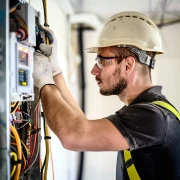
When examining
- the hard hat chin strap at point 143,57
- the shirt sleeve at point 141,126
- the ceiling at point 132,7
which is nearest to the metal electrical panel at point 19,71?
the shirt sleeve at point 141,126

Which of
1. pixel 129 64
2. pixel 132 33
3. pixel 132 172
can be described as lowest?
pixel 132 172

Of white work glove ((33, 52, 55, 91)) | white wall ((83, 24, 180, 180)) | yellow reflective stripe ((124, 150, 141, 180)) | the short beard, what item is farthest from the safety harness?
white wall ((83, 24, 180, 180))

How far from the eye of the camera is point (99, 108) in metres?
2.60

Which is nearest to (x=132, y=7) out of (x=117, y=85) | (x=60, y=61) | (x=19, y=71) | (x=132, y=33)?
(x=60, y=61)

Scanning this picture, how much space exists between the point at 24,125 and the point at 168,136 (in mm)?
556

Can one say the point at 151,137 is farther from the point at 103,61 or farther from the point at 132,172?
the point at 103,61

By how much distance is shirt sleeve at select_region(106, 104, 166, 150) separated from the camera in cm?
85

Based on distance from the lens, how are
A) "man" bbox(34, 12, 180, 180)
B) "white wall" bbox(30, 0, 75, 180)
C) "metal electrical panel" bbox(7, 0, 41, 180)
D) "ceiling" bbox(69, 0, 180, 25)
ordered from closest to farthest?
"metal electrical panel" bbox(7, 0, 41, 180) → "man" bbox(34, 12, 180, 180) → "white wall" bbox(30, 0, 75, 180) → "ceiling" bbox(69, 0, 180, 25)

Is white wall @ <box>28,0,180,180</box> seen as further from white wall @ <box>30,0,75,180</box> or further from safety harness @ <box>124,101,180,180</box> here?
safety harness @ <box>124,101,180,180</box>

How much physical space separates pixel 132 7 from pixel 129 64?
136 cm

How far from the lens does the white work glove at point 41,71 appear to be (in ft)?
2.93

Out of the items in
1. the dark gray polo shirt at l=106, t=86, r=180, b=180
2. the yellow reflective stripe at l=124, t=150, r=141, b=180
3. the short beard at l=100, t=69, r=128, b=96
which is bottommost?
the yellow reflective stripe at l=124, t=150, r=141, b=180

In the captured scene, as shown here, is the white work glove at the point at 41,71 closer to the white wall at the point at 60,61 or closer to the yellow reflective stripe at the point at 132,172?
the yellow reflective stripe at the point at 132,172

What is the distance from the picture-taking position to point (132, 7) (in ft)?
7.42
